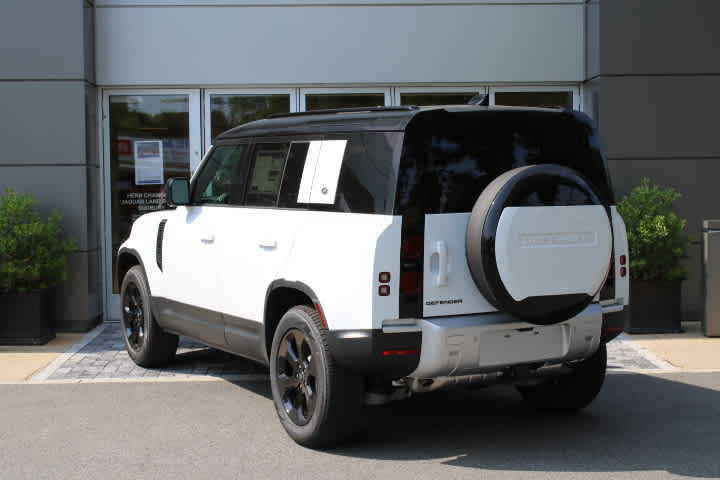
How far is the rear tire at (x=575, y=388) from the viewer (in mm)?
6195

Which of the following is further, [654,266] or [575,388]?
[654,266]

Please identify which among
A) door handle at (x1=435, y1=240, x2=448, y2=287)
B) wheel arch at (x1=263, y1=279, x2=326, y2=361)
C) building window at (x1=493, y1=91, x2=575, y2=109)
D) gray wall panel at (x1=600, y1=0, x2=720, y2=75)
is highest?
gray wall panel at (x1=600, y1=0, x2=720, y2=75)

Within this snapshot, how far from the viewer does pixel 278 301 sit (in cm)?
602

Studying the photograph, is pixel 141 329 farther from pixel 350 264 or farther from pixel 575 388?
pixel 575 388

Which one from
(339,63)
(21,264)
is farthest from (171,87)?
(21,264)

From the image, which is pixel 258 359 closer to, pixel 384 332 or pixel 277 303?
pixel 277 303

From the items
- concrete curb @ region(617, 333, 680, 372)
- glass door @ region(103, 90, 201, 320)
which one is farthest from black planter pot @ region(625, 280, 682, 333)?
glass door @ region(103, 90, 201, 320)

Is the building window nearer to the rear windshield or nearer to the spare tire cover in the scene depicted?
the rear windshield

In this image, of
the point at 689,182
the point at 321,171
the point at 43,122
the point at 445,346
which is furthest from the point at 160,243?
the point at 689,182

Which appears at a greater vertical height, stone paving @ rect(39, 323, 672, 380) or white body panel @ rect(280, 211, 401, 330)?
white body panel @ rect(280, 211, 401, 330)

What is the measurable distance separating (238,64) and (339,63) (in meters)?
1.16

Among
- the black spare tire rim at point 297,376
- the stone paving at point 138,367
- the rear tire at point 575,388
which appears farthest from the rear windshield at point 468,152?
the stone paving at point 138,367

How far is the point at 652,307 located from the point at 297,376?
16.9ft

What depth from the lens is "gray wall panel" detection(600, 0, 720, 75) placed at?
10.3 metres
